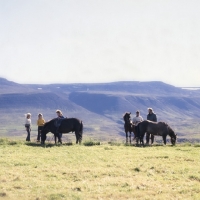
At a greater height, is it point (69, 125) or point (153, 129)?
point (69, 125)

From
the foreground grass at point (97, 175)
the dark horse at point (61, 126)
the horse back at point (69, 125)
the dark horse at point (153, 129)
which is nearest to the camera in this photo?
the foreground grass at point (97, 175)

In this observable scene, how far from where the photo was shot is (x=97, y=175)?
52.8 feet

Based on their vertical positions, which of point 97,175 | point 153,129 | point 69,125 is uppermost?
point 69,125

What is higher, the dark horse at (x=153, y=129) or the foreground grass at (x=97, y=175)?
the dark horse at (x=153, y=129)

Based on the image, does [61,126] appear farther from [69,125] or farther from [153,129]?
[153,129]

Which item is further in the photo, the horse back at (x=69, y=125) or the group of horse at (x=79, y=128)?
the horse back at (x=69, y=125)

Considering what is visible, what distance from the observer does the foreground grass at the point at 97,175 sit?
13.4 m

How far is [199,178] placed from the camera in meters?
15.6

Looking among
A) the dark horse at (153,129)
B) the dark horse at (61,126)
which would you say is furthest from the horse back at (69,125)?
the dark horse at (153,129)

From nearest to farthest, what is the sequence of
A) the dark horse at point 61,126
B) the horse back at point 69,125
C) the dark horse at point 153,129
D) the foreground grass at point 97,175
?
the foreground grass at point 97,175 < the dark horse at point 153,129 < the dark horse at point 61,126 < the horse back at point 69,125

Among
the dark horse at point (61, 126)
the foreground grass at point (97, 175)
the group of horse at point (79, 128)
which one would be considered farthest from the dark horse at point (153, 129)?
the foreground grass at point (97, 175)

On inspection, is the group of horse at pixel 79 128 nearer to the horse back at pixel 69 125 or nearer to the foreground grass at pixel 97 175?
the horse back at pixel 69 125

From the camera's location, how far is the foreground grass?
1342 centimetres

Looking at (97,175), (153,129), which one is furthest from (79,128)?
(97,175)
